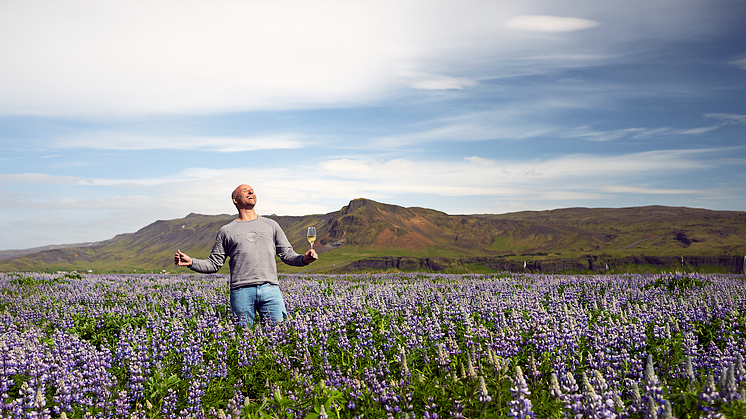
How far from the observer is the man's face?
7.12 m

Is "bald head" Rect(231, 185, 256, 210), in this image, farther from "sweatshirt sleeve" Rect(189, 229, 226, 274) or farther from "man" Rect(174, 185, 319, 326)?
"sweatshirt sleeve" Rect(189, 229, 226, 274)

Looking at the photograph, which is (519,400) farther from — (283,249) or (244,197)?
(244,197)

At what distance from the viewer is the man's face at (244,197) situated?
7117 mm

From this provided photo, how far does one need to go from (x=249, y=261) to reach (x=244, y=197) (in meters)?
1.01

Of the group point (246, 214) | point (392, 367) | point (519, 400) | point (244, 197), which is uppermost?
point (244, 197)

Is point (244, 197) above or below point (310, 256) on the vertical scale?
above

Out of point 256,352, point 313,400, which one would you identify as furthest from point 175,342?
point 313,400

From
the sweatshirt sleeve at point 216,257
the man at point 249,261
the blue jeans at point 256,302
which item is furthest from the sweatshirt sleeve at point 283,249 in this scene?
the sweatshirt sleeve at point 216,257

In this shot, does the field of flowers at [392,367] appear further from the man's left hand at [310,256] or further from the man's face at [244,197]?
the man's face at [244,197]

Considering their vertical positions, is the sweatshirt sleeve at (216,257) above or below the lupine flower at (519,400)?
above

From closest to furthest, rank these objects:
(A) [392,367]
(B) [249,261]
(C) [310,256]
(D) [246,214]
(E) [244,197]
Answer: (A) [392,367] → (C) [310,256] → (B) [249,261] → (E) [244,197] → (D) [246,214]

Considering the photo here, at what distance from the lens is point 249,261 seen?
6859 millimetres

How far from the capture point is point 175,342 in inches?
230

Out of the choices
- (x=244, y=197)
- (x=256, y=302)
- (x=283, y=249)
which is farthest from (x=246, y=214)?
(x=256, y=302)
